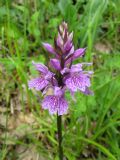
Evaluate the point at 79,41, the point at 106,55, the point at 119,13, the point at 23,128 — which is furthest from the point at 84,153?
the point at 119,13

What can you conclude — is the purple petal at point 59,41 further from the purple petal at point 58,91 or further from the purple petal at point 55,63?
the purple petal at point 58,91

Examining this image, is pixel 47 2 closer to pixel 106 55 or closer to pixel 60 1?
pixel 60 1

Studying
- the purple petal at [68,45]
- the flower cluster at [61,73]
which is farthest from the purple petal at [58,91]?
the purple petal at [68,45]

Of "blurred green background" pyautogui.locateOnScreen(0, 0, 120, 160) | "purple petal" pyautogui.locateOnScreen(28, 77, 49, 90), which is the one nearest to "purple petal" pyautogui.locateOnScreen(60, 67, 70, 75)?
"purple petal" pyautogui.locateOnScreen(28, 77, 49, 90)

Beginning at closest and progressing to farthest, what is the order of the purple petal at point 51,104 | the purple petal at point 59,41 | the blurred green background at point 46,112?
the purple petal at point 59,41 → the purple petal at point 51,104 → the blurred green background at point 46,112

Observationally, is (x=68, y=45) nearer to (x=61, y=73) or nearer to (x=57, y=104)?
(x=61, y=73)

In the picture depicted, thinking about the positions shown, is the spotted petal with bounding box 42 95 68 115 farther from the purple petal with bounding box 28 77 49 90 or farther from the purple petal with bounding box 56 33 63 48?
the purple petal with bounding box 56 33 63 48

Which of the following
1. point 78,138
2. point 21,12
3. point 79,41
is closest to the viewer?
point 78,138
